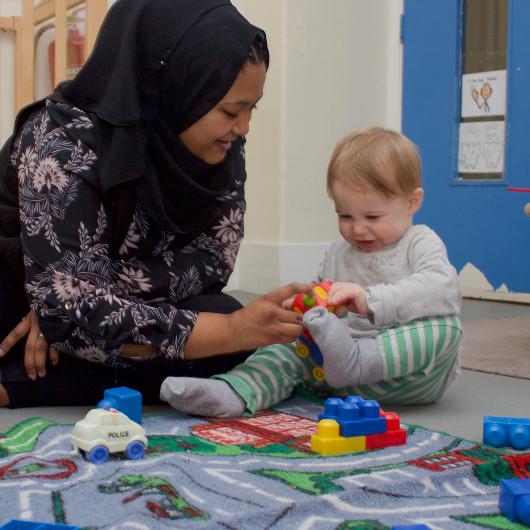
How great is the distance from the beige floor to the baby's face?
28 cm

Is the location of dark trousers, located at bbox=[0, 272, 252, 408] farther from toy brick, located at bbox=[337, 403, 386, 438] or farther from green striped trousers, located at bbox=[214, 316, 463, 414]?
toy brick, located at bbox=[337, 403, 386, 438]

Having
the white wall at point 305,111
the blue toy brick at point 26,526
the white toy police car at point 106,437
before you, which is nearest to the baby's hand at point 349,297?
→ the white toy police car at point 106,437

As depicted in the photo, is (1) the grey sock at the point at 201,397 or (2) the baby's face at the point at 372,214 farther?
(2) the baby's face at the point at 372,214

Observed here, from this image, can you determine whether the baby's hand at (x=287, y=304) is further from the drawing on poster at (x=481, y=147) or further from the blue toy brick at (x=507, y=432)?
the drawing on poster at (x=481, y=147)

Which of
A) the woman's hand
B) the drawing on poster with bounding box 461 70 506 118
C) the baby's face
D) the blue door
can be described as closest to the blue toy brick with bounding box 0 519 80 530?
the woman's hand

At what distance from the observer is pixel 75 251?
117 cm

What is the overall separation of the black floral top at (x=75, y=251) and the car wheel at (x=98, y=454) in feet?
0.73

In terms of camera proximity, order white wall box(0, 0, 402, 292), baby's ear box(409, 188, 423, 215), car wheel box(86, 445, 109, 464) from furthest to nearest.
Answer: white wall box(0, 0, 402, 292), baby's ear box(409, 188, 423, 215), car wheel box(86, 445, 109, 464)

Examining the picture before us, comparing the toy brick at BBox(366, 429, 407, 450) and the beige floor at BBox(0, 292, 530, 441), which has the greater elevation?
the toy brick at BBox(366, 429, 407, 450)

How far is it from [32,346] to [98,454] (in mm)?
363

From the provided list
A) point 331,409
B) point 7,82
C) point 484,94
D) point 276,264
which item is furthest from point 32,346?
point 7,82

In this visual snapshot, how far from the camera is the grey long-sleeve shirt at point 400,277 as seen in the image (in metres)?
1.27

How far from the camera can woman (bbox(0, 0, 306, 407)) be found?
1.17 meters

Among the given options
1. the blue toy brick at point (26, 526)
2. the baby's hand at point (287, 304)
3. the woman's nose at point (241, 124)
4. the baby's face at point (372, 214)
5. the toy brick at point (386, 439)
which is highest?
the woman's nose at point (241, 124)
